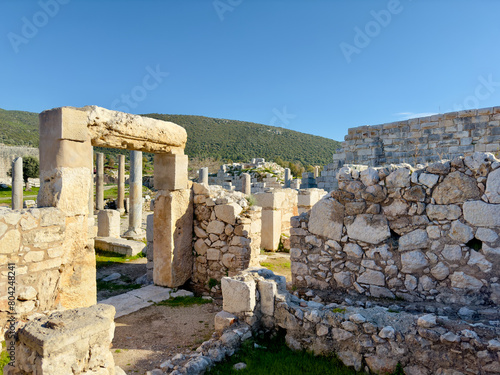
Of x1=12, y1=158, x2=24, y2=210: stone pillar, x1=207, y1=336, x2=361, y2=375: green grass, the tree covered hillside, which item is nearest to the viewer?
x1=207, y1=336, x2=361, y2=375: green grass

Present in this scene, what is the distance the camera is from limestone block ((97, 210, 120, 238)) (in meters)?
11.3

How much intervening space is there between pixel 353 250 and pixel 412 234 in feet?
2.43

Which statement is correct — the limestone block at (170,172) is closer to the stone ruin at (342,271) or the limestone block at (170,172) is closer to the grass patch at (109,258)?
the stone ruin at (342,271)

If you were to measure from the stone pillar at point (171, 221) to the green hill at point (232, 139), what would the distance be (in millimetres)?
38525

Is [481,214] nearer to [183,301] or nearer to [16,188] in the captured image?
[183,301]

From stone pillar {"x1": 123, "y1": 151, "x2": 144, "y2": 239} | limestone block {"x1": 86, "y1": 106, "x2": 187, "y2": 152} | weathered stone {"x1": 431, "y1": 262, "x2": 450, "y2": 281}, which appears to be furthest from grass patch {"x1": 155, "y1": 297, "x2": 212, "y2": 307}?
stone pillar {"x1": 123, "y1": 151, "x2": 144, "y2": 239}

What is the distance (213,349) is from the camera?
361 centimetres

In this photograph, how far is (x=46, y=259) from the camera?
4.27 m

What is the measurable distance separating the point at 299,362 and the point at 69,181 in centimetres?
377

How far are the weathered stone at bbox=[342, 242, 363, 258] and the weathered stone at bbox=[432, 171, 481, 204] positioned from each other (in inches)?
43.0

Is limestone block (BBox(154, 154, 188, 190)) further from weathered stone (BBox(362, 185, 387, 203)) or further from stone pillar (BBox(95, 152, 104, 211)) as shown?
stone pillar (BBox(95, 152, 104, 211))

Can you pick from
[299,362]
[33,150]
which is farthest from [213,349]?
[33,150]

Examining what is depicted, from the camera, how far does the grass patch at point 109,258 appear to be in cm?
884

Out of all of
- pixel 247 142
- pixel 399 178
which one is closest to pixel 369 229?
pixel 399 178
